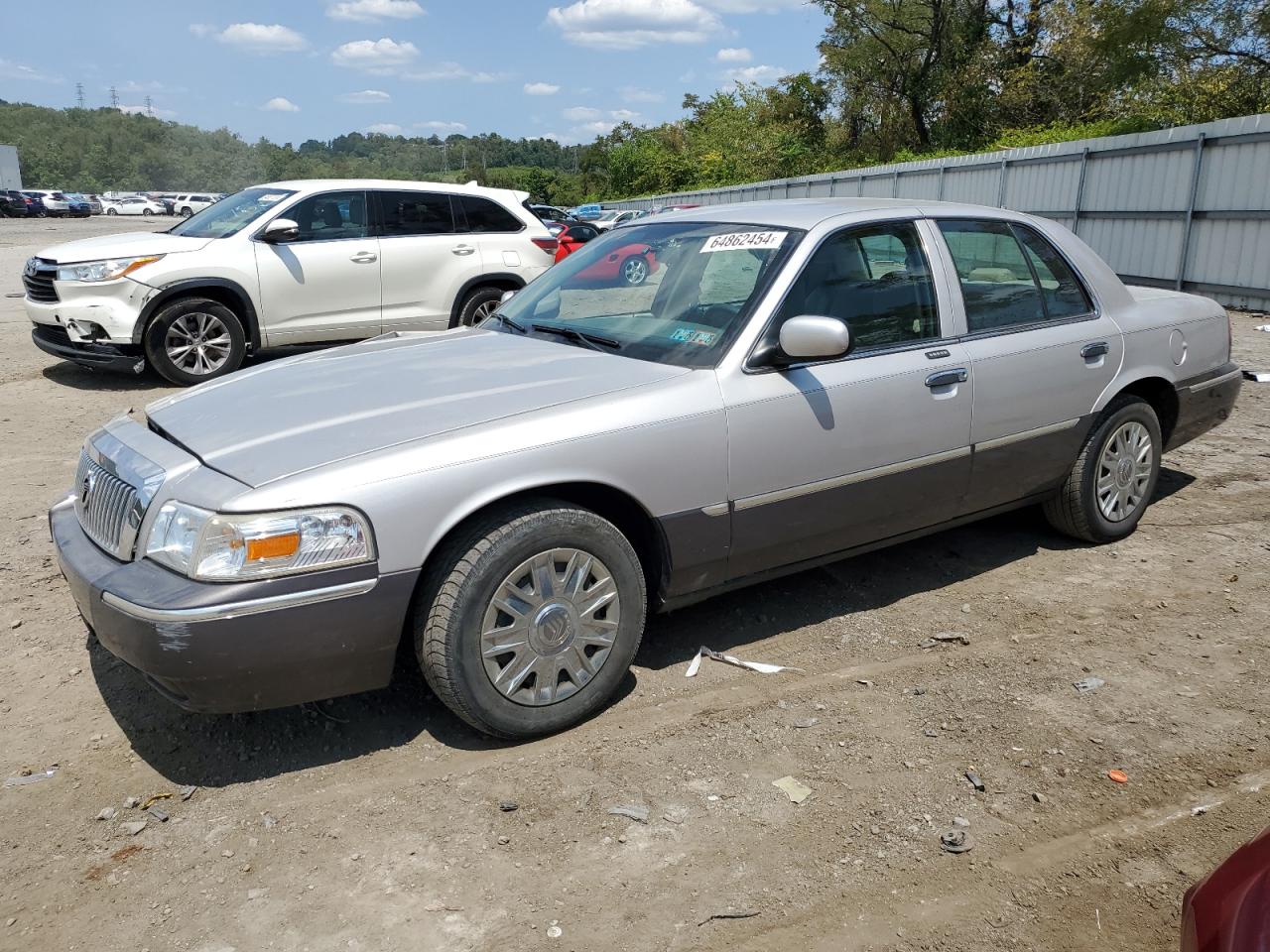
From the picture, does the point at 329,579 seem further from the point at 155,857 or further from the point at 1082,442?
the point at 1082,442

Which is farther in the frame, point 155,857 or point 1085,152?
point 1085,152

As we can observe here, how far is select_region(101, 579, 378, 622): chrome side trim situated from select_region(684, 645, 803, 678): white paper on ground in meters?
1.41

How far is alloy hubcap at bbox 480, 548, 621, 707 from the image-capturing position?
10.6ft

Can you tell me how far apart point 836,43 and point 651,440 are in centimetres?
4272

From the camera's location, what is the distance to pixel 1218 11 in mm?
22719

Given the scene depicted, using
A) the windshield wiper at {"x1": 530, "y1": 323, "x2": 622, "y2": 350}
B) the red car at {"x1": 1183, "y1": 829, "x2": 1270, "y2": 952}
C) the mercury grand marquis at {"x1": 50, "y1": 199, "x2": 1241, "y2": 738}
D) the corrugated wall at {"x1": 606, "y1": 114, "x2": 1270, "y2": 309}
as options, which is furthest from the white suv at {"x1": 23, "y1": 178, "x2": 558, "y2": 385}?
the red car at {"x1": 1183, "y1": 829, "x2": 1270, "y2": 952}

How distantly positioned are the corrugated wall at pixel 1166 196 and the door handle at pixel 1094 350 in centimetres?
1024

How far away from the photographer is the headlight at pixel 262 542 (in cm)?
293

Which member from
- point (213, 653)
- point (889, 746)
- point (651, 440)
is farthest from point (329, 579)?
point (889, 746)

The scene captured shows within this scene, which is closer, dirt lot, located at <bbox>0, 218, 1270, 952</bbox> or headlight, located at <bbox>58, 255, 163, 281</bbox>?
dirt lot, located at <bbox>0, 218, 1270, 952</bbox>

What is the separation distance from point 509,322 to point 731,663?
1.81 meters

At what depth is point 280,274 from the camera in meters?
9.16

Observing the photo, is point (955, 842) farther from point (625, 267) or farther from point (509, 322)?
point (509, 322)

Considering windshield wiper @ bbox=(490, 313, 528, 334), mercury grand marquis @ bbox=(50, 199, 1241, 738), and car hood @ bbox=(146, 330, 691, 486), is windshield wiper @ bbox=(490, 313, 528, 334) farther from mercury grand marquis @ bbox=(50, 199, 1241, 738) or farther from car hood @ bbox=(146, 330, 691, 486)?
car hood @ bbox=(146, 330, 691, 486)
